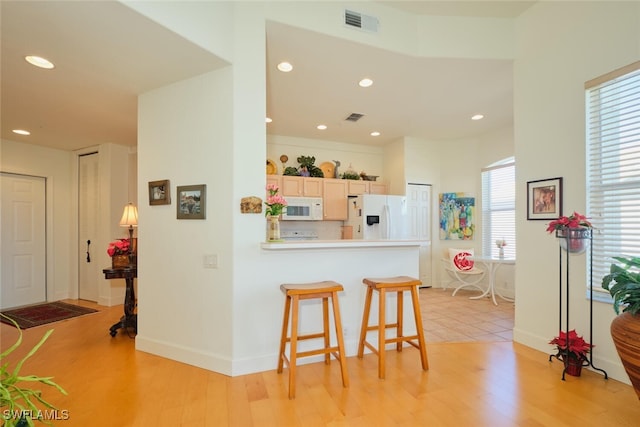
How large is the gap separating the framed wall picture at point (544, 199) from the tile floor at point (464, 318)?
137 centimetres

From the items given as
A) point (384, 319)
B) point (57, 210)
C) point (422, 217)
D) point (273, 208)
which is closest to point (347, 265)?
point (384, 319)

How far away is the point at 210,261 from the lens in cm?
267

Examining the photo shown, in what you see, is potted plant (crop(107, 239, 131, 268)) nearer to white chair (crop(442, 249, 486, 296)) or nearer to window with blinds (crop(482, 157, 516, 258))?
white chair (crop(442, 249, 486, 296))

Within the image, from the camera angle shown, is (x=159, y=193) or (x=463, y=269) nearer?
A: (x=159, y=193)

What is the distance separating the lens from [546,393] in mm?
2234

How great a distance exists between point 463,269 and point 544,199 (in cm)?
271

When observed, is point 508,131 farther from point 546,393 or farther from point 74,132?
point 74,132

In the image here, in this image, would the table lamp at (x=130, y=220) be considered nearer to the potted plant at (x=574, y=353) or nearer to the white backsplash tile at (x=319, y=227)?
the white backsplash tile at (x=319, y=227)

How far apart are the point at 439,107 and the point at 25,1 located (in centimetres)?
434

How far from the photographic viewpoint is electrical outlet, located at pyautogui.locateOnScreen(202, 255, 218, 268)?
2.64 m

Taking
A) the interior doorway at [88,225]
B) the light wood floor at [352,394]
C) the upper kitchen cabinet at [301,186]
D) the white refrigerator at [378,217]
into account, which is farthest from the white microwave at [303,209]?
the interior doorway at [88,225]

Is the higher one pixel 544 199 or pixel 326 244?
pixel 544 199

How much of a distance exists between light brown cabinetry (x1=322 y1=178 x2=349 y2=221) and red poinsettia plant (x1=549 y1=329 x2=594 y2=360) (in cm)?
365

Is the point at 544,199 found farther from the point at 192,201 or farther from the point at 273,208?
the point at 192,201
